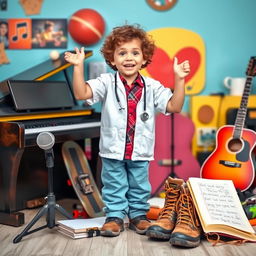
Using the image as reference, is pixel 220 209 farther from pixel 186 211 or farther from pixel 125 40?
pixel 125 40

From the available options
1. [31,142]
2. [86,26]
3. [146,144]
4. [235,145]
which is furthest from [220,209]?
[86,26]

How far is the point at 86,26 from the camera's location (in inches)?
123

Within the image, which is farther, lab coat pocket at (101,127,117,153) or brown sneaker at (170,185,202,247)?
lab coat pocket at (101,127,117,153)

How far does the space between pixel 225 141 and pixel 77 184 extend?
0.98 meters

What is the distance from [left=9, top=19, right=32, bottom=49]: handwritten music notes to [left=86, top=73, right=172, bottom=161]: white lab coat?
53.8 inches

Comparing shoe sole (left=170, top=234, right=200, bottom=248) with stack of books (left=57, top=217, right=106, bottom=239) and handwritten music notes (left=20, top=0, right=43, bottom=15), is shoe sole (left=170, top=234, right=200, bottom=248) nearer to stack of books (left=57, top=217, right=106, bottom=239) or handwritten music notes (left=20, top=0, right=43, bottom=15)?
stack of books (left=57, top=217, right=106, bottom=239)

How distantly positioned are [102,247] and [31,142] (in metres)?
0.70

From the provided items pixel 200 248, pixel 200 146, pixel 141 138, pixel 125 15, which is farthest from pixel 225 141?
pixel 125 15

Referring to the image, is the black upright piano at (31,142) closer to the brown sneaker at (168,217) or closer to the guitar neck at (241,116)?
the brown sneaker at (168,217)

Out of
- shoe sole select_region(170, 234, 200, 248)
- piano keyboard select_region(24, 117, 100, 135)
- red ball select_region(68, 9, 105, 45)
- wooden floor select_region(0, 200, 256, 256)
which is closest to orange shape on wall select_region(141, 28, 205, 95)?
red ball select_region(68, 9, 105, 45)

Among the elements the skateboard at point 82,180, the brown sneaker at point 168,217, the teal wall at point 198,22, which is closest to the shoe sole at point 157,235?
the brown sneaker at point 168,217

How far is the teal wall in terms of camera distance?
3.32 metres

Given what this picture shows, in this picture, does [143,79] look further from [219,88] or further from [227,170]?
[219,88]

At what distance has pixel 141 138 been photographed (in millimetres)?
2174
